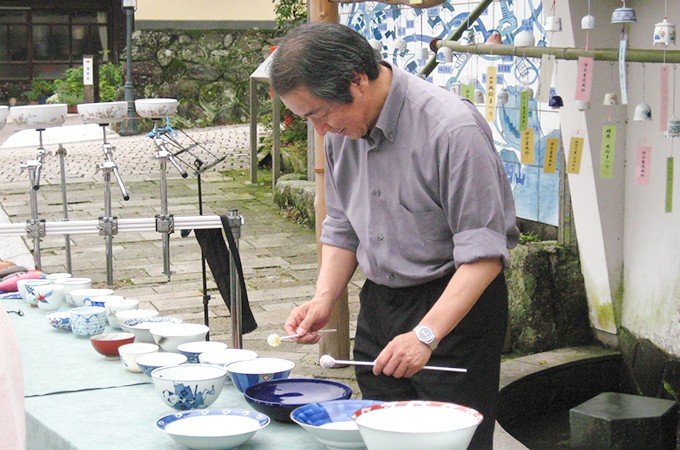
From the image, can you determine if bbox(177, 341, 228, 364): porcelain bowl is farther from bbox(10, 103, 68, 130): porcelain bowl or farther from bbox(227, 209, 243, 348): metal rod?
bbox(10, 103, 68, 130): porcelain bowl

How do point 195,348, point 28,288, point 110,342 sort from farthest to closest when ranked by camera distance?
1. point 28,288
2. point 110,342
3. point 195,348

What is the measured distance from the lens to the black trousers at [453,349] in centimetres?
304

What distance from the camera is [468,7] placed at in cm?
769

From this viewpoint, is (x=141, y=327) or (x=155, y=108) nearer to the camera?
(x=141, y=327)

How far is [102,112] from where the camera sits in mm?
6043

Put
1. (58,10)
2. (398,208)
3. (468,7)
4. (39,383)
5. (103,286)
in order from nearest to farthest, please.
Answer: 1. (398,208)
2. (39,383)
3. (468,7)
4. (103,286)
5. (58,10)

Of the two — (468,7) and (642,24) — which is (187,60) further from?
(642,24)

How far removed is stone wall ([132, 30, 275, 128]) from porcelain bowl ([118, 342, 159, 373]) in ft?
56.6

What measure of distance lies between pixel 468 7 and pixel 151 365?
519 centimetres

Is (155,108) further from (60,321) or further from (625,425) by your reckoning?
(625,425)

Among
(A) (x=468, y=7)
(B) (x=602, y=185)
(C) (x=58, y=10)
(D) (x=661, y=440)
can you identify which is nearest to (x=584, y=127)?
(B) (x=602, y=185)

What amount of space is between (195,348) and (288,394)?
54 cm

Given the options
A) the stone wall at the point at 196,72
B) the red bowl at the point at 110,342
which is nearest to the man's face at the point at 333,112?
the red bowl at the point at 110,342

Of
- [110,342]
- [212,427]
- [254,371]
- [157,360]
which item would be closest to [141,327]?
[110,342]
